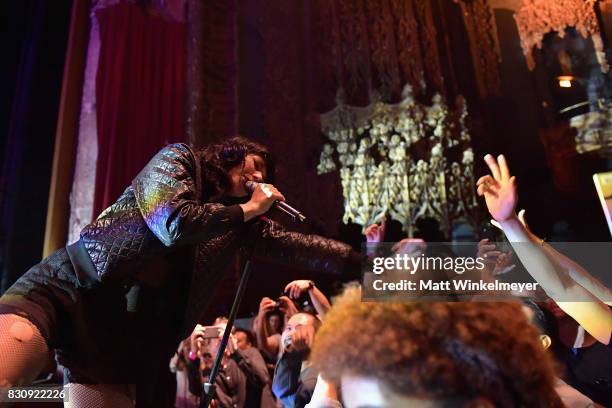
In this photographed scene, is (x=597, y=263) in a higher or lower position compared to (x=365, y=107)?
lower

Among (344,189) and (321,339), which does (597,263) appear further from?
(344,189)

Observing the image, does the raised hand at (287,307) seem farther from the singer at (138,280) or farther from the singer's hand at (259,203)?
the singer's hand at (259,203)

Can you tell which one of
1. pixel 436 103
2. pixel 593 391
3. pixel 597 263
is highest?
pixel 436 103

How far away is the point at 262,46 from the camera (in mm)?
3191

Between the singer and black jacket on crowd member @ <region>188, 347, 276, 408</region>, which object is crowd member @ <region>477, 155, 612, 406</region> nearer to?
the singer

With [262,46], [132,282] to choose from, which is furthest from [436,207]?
[132,282]

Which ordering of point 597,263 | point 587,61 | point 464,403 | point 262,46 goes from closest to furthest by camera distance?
1. point 464,403
2. point 597,263
3. point 587,61
4. point 262,46

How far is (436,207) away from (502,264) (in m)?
2.10

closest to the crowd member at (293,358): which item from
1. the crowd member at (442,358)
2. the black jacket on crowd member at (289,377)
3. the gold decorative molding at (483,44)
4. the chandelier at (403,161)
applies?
the black jacket on crowd member at (289,377)

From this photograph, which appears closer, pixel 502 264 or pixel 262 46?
pixel 502 264

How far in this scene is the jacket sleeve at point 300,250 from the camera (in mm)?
1366

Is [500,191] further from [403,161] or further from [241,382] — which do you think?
[403,161]

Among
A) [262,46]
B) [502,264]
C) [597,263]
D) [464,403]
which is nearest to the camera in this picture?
[464,403]

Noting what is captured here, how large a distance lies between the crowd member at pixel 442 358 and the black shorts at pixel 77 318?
0.84m
